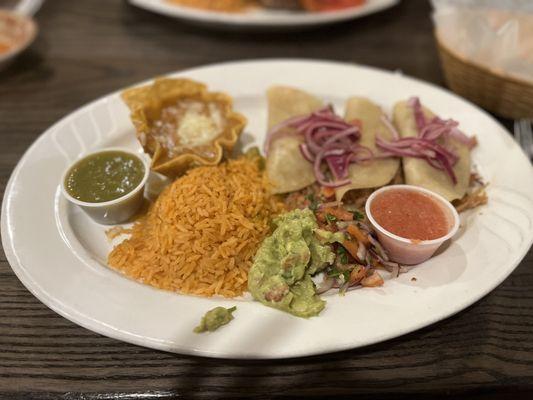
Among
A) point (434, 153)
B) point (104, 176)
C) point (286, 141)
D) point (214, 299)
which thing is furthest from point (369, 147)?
point (104, 176)

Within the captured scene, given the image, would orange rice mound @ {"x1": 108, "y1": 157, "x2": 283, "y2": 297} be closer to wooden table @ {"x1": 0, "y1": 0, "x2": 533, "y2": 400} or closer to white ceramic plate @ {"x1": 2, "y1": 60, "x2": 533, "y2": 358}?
white ceramic plate @ {"x1": 2, "y1": 60, "x2": 533, "y2": 358}

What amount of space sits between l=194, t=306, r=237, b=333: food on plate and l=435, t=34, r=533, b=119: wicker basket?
295cm

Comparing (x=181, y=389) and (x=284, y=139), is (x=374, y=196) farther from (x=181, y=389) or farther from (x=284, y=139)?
(x=181, y=389)

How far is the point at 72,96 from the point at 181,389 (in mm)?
3098

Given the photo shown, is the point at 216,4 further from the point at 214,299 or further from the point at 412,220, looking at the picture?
the point at 214,299

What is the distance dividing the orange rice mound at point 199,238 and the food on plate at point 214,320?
9.9 inches

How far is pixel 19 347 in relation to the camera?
2219 millimetres

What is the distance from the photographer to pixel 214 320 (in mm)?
2129

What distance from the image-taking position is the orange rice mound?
247 centimetres

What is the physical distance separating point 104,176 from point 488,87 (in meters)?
3.23

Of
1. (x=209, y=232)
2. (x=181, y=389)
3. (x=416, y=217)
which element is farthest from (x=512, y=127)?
(x=181, y=389)

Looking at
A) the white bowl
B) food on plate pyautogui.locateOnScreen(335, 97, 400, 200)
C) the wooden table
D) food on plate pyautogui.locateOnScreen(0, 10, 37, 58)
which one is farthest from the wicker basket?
food on plate pyautogui.locateOnScreen(0, 10, 37, 58)

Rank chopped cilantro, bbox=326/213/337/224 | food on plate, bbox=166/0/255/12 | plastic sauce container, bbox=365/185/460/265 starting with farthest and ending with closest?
food on plate, bbox=166/0/255/12 < chopped cilantro, bbox=326/213/337/224 < plastic sauce container, bbox=365/185/460/265

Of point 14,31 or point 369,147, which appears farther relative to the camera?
point 14,31
